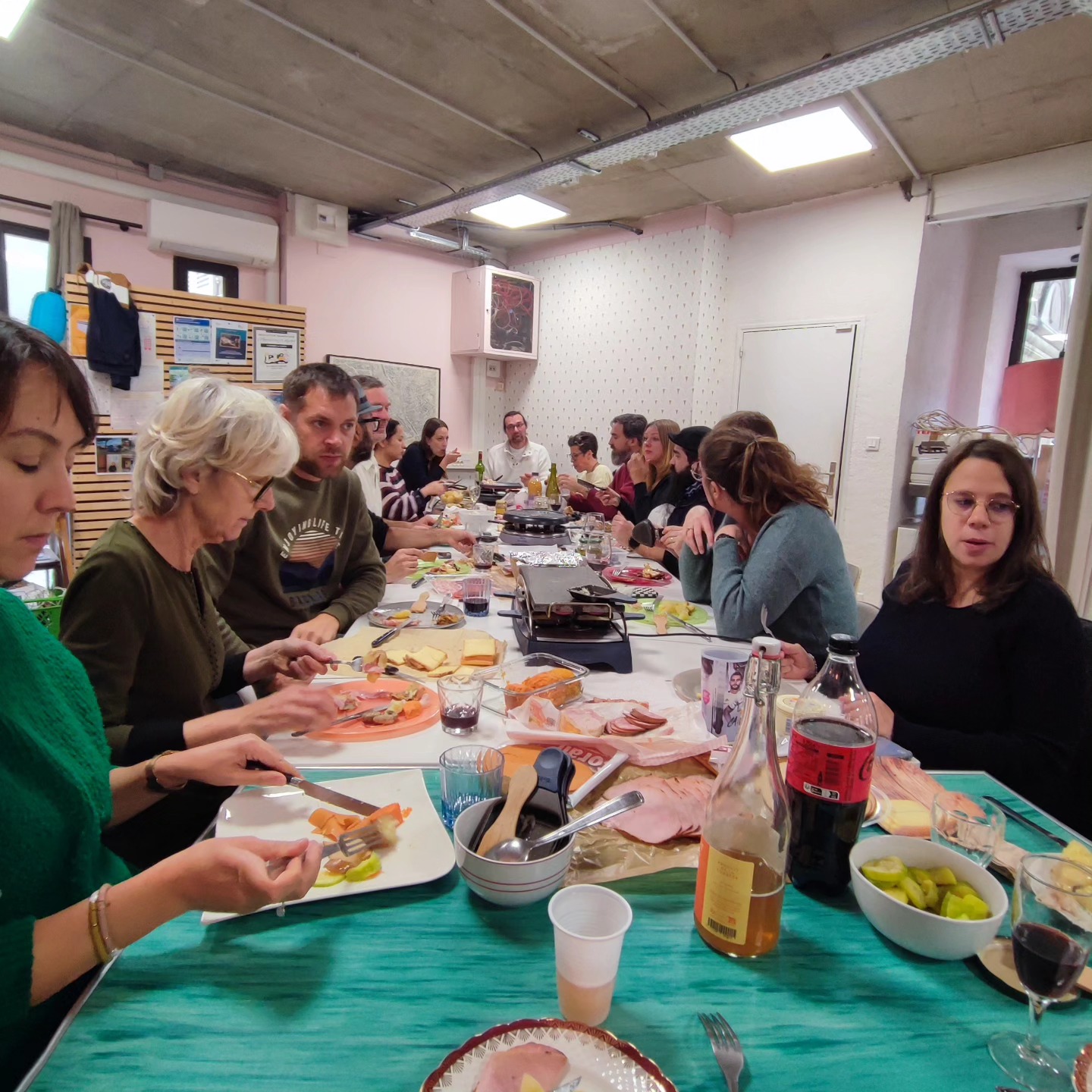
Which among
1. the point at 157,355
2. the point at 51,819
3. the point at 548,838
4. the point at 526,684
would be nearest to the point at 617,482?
the point at 157,355

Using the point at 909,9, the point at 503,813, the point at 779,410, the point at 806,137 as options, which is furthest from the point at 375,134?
the point at 503,813

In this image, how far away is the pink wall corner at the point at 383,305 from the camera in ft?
19.5

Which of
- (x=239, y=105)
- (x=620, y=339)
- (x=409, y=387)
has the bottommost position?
(x=409, y=387)

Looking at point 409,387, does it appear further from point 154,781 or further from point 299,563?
point 154,781

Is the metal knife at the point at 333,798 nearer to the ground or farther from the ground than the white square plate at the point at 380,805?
farther from the ground

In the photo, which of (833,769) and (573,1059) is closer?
(573,1059)

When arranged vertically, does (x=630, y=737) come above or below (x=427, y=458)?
below

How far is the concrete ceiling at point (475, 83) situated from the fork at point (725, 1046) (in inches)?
146

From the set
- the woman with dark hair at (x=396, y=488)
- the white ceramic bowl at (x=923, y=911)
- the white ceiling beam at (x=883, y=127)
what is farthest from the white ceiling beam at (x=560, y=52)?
the white ceramic bowl at (x=923, y=911)

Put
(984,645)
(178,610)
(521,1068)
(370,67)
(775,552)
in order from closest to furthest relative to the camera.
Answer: (521,1068) < (178,610) < (984,645) < (775,552) < (370,67)

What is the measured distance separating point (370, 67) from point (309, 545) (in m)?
2.84

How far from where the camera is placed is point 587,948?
0.63m

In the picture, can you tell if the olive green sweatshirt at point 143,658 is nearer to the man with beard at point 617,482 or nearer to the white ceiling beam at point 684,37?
the white ceiling beam at point 684,37

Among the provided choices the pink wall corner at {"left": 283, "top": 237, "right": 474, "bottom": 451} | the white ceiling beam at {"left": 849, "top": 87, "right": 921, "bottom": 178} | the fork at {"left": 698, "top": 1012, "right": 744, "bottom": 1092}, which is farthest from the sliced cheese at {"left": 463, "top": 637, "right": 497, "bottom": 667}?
the pink wall corner at {"left": 283, "top": 237, "right": 474, "bottom": 451}
